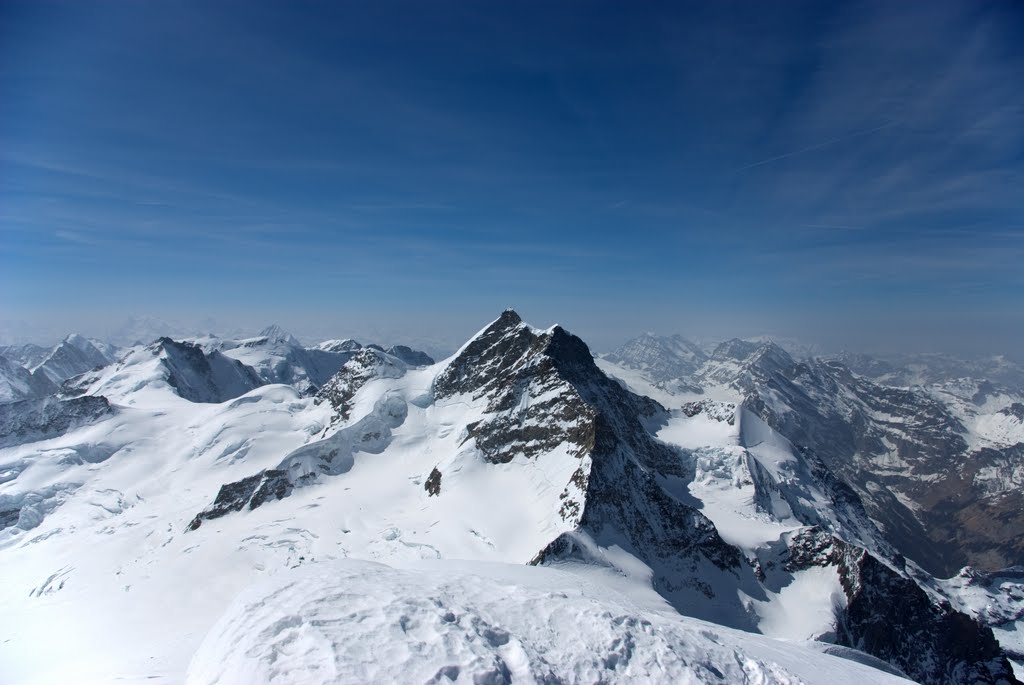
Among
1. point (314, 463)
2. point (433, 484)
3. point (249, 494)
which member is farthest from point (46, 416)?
point (433, 484)

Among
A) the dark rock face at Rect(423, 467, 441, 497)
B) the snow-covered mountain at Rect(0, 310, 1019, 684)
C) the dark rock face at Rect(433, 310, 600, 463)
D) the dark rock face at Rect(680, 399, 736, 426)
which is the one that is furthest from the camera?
the dark rock face at Rect(680, 399, 736, 426)

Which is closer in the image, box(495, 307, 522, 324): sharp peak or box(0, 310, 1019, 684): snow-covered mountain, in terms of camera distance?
box(0, 310, 1019, 684): snow-covered mountain

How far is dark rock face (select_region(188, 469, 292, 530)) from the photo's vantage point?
3718 inches

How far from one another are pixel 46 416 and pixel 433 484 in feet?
431

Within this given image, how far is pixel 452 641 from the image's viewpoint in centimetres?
1806

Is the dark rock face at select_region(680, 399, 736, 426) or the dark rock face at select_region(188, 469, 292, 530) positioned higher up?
the dark rock face at select_region(680, 399, 736, 426)

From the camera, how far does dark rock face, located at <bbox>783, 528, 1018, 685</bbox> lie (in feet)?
238

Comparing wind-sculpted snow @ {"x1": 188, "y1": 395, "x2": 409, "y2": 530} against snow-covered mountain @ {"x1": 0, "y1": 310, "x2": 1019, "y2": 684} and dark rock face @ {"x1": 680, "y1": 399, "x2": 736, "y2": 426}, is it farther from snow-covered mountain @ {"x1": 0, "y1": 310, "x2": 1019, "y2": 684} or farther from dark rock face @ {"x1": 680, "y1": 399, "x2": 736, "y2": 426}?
dark rock face @ {"x1": 680, "y1": 399, "x2": 736, "y2": 426}

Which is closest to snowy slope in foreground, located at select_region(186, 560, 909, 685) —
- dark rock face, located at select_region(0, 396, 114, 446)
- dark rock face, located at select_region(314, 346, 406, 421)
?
dark rock face, located at select_region(314, 346, 406, 421)

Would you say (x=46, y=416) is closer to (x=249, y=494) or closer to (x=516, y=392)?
(x=249, y=494)

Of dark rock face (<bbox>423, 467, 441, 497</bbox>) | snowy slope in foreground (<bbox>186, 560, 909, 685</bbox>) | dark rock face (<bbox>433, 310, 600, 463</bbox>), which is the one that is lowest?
dark rock face (<bbox>423, 467, 441, 497</bbox>)

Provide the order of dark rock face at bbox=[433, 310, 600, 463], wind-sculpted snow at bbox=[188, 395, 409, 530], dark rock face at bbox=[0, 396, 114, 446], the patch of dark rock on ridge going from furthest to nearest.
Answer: dark rock face at bbox=[0, 396, 114, 446]
the patch of dark rock on ridge
wind-sculpted snow at bbox=[188, 395, 409, 530]
dark rock face at bbox=[433, 310, 600, 463]

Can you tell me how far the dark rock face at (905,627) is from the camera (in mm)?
72688

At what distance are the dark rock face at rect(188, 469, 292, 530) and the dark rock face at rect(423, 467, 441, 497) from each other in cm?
2905
